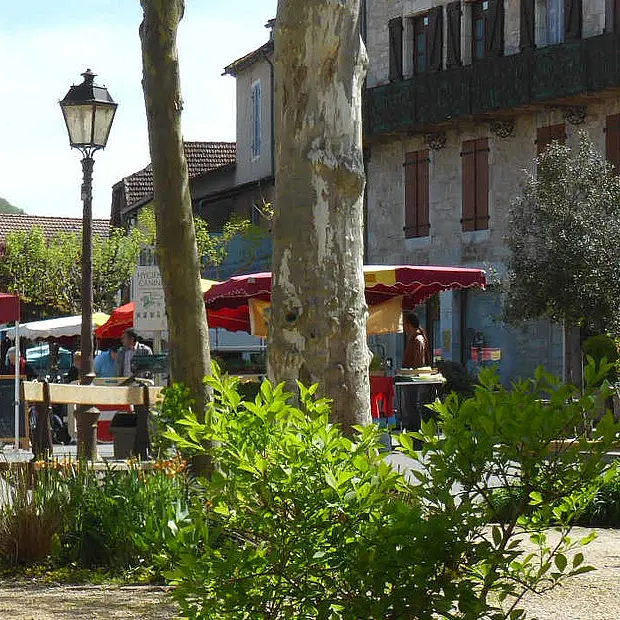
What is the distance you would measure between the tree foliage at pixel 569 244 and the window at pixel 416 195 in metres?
5.93

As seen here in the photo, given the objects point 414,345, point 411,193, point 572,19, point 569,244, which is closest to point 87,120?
point 414,345

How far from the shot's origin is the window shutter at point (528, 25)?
3322 centimetres

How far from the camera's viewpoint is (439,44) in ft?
118

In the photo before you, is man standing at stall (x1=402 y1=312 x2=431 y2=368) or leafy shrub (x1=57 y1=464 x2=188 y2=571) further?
man standing at stall (x1=402 y1=312 x2=431 y2=368)

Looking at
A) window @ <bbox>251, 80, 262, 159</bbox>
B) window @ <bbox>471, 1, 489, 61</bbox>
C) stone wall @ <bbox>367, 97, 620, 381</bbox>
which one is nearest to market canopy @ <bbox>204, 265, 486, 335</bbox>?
stone wall @ <bbox>367, 97, 620, 381</bbox>

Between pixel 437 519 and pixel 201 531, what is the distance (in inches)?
24.4

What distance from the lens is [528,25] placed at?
109 ft

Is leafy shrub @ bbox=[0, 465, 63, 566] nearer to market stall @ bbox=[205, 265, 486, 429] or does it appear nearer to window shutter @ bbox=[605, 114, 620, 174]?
market stall @ bbox=[205, 265, 486, 429]

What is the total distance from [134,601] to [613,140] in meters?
26.0

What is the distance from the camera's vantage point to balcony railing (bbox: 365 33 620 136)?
31188mm

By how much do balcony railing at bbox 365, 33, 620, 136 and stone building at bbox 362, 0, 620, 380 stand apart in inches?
1.2

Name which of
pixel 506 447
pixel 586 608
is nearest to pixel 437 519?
pixel 506 447

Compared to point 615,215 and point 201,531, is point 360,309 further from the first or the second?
point 615,215

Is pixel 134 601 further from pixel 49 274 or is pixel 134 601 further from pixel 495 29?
pixel 49 274
